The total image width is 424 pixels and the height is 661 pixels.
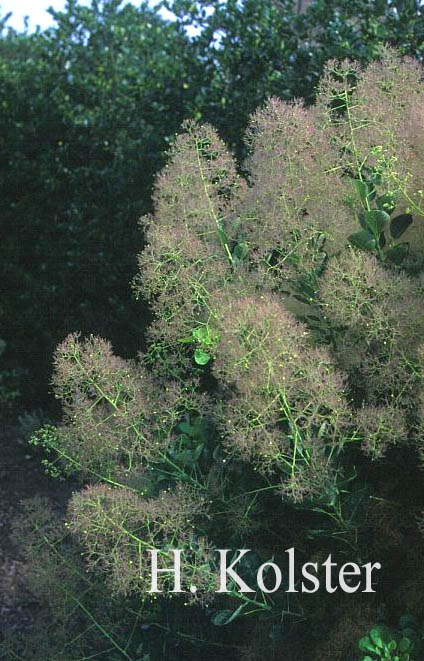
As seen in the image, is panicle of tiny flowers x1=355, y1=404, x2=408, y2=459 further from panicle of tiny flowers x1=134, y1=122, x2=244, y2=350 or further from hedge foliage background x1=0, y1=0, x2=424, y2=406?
hedge foliage background x1=0, y1=0, x2=424, y2=406

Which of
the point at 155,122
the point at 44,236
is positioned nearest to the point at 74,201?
the point at 44,236

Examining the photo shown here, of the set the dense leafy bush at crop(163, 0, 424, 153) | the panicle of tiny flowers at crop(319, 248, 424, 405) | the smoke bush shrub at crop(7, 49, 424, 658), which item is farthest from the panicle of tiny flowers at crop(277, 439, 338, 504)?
the dense leafy bush at crop(163, 0, 424, 153)

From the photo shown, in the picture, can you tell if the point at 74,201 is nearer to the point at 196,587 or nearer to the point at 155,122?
the point at 155,122

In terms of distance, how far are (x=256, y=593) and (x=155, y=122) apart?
166 inches

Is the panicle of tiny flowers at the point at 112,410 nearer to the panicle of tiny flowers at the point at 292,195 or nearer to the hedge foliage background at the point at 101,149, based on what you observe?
the panicle of tiny flowers at the point at 292,195

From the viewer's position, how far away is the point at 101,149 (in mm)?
6016

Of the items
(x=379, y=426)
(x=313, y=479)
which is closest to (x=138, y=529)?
(x=313, y=479)

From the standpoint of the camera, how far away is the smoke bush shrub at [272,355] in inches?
74.1

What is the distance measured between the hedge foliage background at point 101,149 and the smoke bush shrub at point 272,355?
3.10 metres

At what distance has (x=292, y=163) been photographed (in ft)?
7.14

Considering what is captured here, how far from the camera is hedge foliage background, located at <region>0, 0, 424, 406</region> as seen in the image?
5.49m

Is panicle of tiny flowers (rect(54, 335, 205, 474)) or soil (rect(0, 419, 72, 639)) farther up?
panicle of tiny flowers (rect(54, 335, 205, 474))

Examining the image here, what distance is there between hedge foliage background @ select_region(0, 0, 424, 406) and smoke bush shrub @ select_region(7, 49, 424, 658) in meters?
3.10

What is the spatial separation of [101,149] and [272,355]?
14.5ft
